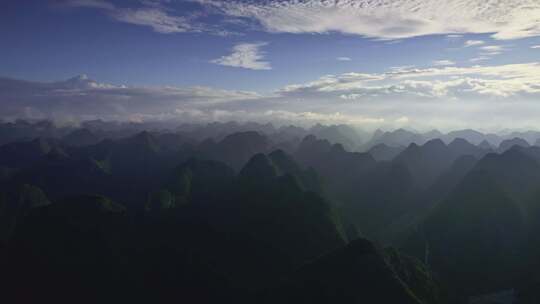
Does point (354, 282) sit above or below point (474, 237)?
above

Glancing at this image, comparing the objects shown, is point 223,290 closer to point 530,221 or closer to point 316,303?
point 316,303

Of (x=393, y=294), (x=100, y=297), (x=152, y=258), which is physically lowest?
(x=100, y=297)

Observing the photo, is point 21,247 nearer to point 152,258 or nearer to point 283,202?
point 152,258

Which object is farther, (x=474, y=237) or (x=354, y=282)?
(x=474, y=237)

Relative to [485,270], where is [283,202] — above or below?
above

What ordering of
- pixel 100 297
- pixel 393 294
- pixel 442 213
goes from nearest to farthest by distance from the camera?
1. pixel 393 294
2. pixel 100 297
3. pixel 442 213

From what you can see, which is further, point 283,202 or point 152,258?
point 283,202

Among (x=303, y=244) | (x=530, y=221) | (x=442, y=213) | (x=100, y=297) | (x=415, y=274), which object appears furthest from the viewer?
(x=442, y=213)

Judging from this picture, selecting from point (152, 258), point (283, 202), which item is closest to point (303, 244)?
point (283, 202)

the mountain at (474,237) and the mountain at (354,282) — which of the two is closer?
the mountain at (354,282)

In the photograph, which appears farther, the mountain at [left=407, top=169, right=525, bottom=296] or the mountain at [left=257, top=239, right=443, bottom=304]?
the mountain at [left=407, top=169, right=525, bottom=296]
